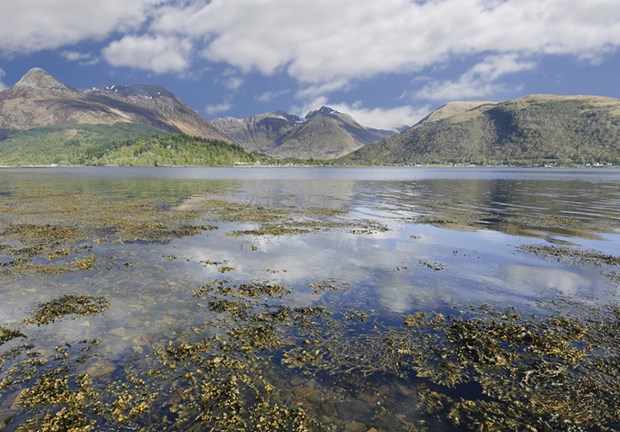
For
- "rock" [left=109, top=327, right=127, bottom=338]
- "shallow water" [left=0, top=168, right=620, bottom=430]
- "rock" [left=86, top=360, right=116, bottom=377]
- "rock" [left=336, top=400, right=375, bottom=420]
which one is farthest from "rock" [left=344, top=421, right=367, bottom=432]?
"rock" [left=109, top=327, right=127, bottom=338]

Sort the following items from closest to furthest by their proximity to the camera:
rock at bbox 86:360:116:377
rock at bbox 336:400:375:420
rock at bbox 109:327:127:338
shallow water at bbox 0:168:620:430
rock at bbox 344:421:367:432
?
rock at bbox 344:421:367:432
rock at bbox 336:400:375:420
shallow water at bbox 0:168:620:430
rock at bbox 86:360:116:377
rock at bbox 109:327:127:338

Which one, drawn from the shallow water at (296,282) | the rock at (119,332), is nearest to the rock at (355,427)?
the shallow water at (296,282)

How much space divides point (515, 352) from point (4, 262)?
33.8m

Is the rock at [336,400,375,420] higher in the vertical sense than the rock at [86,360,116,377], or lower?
lower

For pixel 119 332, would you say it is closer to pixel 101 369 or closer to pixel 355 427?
pixel 101 369

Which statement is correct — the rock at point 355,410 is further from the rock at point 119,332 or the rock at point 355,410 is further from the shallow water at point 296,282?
the rock at point 119,332

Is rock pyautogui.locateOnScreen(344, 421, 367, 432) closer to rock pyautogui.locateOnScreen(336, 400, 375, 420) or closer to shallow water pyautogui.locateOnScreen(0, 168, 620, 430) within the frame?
shallow water pyautogui.locateOnScreen(0, 168, 620, 430)

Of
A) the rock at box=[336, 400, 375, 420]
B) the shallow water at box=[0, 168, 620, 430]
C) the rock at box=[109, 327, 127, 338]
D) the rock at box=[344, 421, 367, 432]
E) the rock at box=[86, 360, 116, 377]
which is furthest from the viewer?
the rock at box=[109, 327, 127, 338]

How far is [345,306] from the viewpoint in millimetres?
19906

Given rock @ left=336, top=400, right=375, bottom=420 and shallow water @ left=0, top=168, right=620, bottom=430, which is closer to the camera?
rock @ left=336, top=400, right=375, bottom=420

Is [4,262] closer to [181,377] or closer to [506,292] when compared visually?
[181,377]

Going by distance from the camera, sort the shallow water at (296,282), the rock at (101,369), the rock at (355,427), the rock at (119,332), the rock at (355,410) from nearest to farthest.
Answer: the rock at (355,427)
the rock at (355,410)
the shallow water at (296,282)
the rock at (101,369)
the rock at (119,332)

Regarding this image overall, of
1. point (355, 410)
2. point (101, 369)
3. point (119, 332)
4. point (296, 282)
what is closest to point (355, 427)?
point (355, 410)

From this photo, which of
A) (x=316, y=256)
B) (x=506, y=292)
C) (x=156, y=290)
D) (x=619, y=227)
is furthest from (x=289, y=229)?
(x=619, y=227)
